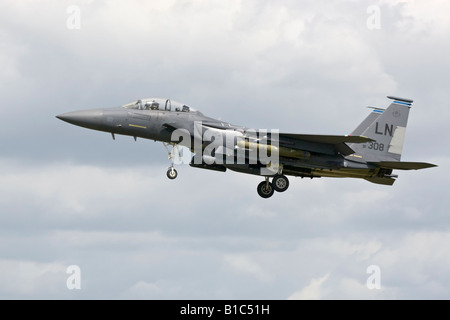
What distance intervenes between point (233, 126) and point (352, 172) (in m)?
5.30

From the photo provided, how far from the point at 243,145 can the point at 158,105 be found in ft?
12.3

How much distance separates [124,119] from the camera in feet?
126

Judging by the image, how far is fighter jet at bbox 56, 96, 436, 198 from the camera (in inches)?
1502

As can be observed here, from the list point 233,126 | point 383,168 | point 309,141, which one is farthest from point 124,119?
point 383,168

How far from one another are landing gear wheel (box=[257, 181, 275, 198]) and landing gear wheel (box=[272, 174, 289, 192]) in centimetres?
33

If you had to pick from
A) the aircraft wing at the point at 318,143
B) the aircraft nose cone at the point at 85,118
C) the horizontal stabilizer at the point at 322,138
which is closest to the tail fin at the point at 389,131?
the aircraft wing at the point at 318,143

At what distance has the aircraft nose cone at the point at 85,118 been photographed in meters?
38.1

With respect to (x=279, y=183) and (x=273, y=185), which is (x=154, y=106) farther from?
(x=279, y=183)

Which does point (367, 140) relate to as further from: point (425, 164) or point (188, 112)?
point (188, 112)

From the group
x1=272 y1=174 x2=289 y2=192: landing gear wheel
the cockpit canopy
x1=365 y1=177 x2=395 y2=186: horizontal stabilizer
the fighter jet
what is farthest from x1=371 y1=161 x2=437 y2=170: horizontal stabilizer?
the cockpit canopy

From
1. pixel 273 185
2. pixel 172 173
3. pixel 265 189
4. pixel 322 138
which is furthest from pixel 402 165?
pixel 172 173

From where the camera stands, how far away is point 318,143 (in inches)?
1535

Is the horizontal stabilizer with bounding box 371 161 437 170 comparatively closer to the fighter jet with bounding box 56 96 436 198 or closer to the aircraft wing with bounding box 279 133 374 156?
the fighter jet with bounding box 56 96 436 198

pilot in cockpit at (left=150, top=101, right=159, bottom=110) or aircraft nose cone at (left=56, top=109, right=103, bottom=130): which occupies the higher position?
pilot in cockpit at (left=150, top=101, right=159, bottom=110)
